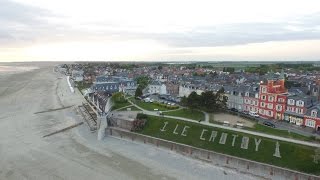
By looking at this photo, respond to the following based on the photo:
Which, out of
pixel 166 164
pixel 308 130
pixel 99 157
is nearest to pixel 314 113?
pixel 308 130

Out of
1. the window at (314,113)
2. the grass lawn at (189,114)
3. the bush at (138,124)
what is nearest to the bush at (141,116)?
the bush at (138,124)

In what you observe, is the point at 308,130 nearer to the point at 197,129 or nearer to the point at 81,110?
the point at 197,129

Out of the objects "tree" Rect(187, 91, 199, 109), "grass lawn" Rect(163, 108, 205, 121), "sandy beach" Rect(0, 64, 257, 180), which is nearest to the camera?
"sandy beach" Rect(0, 64, 257, 180)

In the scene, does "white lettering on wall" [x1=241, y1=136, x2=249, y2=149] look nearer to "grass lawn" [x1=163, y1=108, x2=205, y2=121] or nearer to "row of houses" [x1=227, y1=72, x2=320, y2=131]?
"grass lawn" [x1=163, y1=108, x2=205, y2=121]

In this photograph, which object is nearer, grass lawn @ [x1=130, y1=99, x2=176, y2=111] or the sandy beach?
the sandy beach

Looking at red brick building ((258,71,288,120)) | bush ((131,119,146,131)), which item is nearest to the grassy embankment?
bush ((131,119,146,131))
